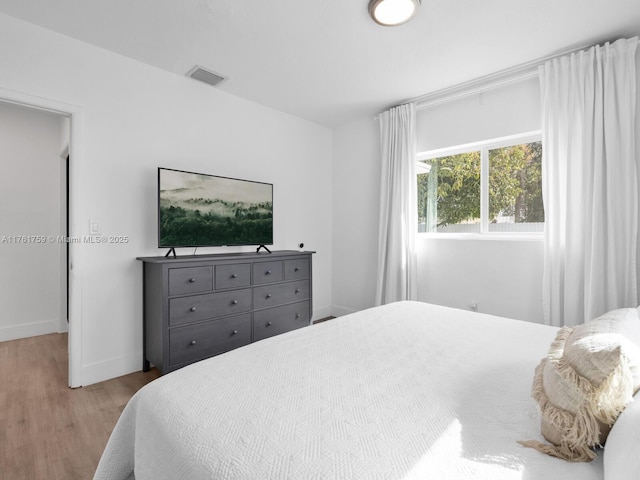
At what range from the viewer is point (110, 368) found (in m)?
2.66

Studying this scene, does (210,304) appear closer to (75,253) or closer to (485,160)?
(75,253)

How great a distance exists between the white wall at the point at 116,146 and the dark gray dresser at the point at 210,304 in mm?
235

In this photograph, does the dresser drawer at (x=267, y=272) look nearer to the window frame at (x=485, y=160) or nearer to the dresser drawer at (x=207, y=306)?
the dresser drawer at (x=207, y=306)

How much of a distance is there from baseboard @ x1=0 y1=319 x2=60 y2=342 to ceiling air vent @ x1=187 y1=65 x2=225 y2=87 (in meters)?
3.28

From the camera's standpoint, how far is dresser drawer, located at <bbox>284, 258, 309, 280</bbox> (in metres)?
3.35

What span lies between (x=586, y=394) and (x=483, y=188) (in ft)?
9.77


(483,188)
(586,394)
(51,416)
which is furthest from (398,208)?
(51,416)

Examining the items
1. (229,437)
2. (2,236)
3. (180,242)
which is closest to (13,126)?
(2,236)

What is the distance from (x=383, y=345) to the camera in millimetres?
1479

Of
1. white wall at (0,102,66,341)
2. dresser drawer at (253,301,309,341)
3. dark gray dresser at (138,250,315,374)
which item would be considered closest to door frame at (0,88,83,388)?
dark gray dresser at (138,250,315,374)

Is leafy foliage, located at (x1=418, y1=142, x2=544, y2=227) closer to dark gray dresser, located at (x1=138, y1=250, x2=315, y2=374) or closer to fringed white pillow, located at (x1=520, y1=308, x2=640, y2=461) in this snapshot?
dark gray dresser, located at (x1=138, y1=250, x2=315, y2=374)

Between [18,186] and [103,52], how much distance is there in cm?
214

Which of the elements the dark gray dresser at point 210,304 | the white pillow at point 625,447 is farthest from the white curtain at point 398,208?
the white pillow at point 625,447

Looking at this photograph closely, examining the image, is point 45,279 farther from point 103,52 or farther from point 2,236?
point 103,52
